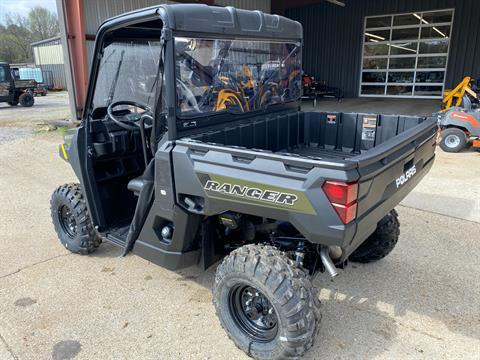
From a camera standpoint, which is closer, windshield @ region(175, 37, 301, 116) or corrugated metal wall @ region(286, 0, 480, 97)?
windshield @ region(175, 37, 301, 116)

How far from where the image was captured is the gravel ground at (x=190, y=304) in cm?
254

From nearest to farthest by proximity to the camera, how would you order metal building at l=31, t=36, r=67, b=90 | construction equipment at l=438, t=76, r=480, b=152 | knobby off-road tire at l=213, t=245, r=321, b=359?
knobby off-road tire at l=213, t=245, r=321, b=359 → construction equipment at l=438, t=76, r=480, b=152 → metal building at l=31, t=36, r=67, b=90

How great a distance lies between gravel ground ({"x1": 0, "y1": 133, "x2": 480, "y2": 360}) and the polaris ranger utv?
277 mm

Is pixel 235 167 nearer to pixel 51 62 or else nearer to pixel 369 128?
pixel 369 128

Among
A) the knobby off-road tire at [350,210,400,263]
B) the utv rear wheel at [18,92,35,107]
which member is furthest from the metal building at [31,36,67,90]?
the knobby off-road tire at [350,210,400,263]

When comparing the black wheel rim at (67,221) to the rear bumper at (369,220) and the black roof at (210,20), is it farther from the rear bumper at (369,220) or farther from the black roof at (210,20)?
the rear bumper at (369,220)

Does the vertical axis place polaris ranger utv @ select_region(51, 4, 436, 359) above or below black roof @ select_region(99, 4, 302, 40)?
below

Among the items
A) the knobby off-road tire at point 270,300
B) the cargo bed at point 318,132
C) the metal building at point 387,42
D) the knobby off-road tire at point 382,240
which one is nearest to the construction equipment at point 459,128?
the cargo bed at point 318,132

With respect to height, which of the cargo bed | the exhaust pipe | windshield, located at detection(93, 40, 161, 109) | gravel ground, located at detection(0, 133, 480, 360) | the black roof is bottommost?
gravel ground, located at detection(0, 133, 480, 360)

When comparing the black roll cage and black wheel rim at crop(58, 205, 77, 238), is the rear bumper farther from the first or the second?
black wheel rim at crop(58, 205, 77, 238)

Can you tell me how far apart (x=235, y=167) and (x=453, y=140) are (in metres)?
6.80

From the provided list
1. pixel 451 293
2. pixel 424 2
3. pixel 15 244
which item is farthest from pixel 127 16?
pixel 424 2

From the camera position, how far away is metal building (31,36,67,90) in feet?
104

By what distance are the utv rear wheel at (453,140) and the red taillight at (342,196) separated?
6.64 m
